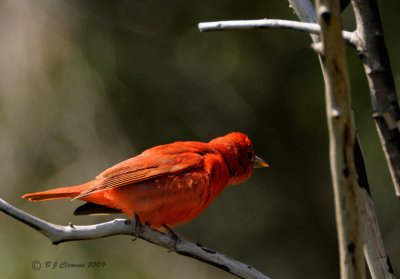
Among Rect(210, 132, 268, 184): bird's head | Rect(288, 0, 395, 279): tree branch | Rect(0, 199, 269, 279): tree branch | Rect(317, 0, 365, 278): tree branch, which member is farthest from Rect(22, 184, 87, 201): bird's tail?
Rect(317, 0, 365, 278): tree branch

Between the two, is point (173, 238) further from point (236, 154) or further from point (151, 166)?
point (236, 154)

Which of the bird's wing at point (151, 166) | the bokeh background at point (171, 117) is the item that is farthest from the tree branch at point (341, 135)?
the bokeh background at point (171, 117)

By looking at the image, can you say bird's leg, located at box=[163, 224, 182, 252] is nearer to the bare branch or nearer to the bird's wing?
the bird's wing

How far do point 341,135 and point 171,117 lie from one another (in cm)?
372

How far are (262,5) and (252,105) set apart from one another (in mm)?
735

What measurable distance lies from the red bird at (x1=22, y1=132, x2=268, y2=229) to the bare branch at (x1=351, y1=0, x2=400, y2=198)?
5.49 feet

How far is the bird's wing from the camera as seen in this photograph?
374 centimetres

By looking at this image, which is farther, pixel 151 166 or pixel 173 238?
pixel 151 166

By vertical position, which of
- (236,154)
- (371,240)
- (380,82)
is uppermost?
(380,82)

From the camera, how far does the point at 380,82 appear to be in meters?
2.09

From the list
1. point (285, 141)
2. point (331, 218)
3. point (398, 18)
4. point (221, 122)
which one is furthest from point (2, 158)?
point (398, 18)

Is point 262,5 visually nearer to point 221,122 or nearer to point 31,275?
point 221,122

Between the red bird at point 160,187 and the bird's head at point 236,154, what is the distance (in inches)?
2.5

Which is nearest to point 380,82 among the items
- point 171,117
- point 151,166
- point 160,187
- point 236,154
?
point 160,187
